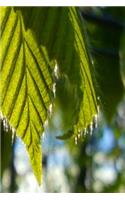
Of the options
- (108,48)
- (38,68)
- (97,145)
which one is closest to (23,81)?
(38,68)

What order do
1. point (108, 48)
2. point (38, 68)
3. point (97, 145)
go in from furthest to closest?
1. point (97, 145)
2. point (108, 48)
3. point (38, 68)

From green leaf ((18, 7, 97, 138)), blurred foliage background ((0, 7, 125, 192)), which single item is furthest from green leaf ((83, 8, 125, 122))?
green leaf ((18, 7, 97, 138))

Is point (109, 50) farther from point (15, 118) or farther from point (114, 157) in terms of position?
point (114, 157)

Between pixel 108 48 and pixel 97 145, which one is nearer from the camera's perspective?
pixel 108 48

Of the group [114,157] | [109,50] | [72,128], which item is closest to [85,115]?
[72,128]

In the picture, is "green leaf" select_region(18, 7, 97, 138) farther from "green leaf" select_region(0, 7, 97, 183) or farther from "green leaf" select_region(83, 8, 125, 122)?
"green leaf" select_region(83, 8, 125, 122)

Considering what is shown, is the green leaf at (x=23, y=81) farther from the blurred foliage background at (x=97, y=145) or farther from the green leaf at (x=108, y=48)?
the green leaf at (x=108, y=48)

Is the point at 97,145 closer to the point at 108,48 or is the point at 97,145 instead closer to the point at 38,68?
the point at 108,48
